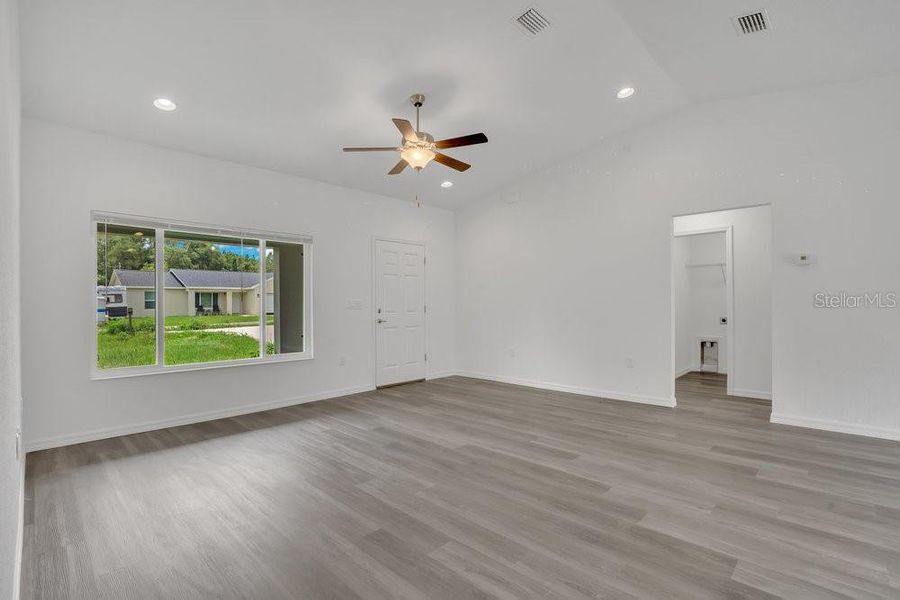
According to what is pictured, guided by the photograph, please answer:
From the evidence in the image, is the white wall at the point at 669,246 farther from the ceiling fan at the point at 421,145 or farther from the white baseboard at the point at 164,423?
the white baseboard at the point at 164,423

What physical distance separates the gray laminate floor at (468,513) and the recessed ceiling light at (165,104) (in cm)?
299

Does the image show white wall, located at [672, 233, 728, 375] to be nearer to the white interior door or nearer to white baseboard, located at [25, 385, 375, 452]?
the white interior door

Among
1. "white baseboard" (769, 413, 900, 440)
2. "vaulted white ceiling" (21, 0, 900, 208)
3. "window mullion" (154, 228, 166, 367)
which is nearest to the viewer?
"vaulted white ceiling" (21, 0, 900, 208)

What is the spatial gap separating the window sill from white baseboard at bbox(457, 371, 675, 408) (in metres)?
2.92

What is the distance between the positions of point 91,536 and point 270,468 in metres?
1.12

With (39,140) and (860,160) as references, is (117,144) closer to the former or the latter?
(39,140)

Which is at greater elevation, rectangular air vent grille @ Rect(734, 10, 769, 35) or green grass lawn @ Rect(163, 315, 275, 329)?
rectangular air vent grille @ Rect(734, 10, 769, 35)

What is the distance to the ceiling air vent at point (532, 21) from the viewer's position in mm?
3205

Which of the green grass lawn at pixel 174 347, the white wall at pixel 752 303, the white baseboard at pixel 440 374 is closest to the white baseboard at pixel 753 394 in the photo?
the white wall at pixel 752 303

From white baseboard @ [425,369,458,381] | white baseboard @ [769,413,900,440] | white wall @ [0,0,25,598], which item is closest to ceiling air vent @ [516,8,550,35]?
white wall @ [0,0,25,598]

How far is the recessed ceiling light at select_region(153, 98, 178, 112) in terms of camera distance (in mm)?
3588

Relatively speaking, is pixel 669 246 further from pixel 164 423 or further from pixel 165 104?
pixel 164 423

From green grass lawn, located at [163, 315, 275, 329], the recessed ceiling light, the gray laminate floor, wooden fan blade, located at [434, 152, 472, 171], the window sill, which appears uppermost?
the recessed ceiling light

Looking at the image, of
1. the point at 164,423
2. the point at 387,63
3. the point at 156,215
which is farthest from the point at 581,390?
the point at 156,215
